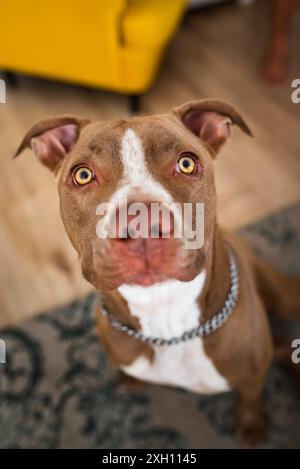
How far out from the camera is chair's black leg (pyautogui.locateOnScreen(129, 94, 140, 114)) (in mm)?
3365

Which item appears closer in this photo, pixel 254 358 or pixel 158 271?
pixel 158 271

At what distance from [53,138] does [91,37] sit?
1664mm

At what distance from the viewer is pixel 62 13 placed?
9.34 ft

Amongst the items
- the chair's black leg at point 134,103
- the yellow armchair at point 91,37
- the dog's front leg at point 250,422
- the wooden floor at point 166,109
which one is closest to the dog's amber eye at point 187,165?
the dog's front leg at point 250,422

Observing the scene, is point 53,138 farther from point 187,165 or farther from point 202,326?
point 202,326

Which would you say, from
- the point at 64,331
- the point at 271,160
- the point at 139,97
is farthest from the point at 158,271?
the point at 139,97

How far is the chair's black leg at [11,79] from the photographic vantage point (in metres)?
3.75

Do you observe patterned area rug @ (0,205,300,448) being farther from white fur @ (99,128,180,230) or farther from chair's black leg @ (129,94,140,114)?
chair's black leg @ (129,94,140,114)

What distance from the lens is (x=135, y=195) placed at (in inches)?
41.8

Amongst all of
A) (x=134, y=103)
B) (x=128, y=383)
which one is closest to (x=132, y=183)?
(x=128, y=383)

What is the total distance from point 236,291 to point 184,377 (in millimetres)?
341

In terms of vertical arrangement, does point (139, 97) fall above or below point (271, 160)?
above

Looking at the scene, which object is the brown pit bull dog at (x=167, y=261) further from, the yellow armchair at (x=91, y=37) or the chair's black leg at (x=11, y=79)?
the chair's black leg at (x=11, y=79)

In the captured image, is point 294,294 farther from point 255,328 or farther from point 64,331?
point 64,331
